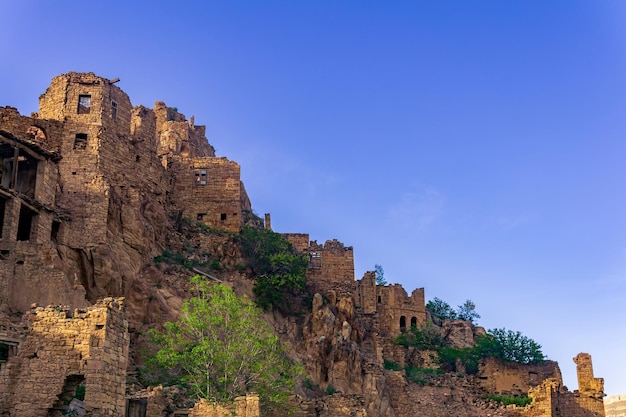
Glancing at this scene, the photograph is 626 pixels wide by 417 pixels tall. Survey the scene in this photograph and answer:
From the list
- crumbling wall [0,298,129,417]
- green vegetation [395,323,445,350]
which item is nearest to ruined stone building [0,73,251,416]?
crumbling wall [0,298,129,417]

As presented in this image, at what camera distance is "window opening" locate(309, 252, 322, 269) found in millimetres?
59281

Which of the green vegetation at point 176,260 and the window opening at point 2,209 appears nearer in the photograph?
the window opening at point 2,209

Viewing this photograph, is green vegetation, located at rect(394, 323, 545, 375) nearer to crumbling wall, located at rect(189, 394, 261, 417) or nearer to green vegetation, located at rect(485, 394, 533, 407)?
green vegetation, located at rect(485, 394, 533, 407)

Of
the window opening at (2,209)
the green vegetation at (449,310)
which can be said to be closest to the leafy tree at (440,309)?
the green vegetation at (449,310)

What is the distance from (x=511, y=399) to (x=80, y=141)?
31554 millimetres

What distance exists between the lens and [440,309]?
74.8 meters

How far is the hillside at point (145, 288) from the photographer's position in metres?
21.3

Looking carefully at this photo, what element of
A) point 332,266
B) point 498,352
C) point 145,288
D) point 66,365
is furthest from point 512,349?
point 66,365

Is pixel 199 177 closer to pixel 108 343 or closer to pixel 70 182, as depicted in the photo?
pixel 70 182

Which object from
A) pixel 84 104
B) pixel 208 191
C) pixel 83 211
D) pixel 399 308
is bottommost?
pixel 399 308

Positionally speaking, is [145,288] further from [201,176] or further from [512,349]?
[512,349]

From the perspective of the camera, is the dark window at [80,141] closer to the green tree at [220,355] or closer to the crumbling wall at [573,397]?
the green tree at [220,355]

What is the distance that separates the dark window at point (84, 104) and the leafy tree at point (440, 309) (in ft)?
122

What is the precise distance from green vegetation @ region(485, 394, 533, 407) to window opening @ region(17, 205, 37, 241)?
31877 mm
